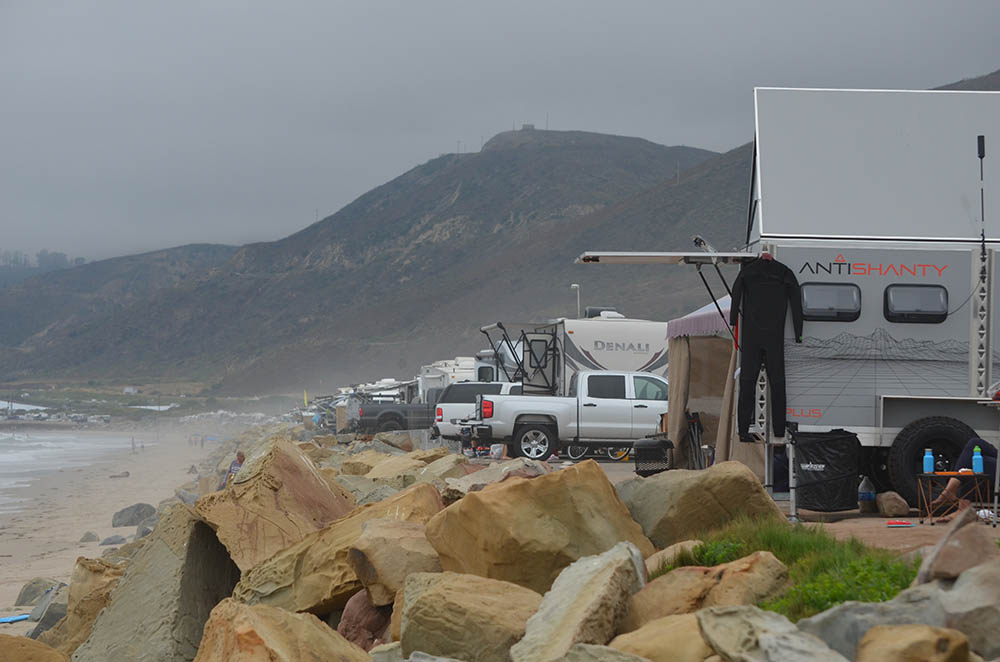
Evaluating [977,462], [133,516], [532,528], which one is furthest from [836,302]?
[133,516]

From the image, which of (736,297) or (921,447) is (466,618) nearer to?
(736,297)

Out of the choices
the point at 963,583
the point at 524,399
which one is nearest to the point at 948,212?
the point at 963,583

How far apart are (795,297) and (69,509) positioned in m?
20.7

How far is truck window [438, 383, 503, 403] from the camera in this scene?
2688 centimetres

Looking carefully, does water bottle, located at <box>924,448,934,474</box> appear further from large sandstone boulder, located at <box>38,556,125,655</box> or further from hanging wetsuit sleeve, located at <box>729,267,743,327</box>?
large sandstone boulder, located at <box>38,556,125,655</box>

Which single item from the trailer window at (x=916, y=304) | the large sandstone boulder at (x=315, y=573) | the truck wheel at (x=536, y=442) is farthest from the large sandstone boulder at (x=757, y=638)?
the truck wheel at (x=536, y=442)

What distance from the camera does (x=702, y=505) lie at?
297 inches

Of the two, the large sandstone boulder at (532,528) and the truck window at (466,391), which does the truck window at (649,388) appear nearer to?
the truck window at (466,391)

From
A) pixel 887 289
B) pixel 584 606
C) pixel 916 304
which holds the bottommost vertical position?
pixel 584 606

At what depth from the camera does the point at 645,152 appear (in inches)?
7657

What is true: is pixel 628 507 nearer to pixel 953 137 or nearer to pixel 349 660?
pixel 349 660

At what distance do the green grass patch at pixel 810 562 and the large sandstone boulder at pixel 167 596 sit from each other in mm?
3184

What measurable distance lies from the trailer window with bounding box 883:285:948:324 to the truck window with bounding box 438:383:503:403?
1592cm

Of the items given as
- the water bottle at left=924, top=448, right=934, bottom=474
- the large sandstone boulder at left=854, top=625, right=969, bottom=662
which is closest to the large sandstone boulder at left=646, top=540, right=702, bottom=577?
the large sandstone boulder at left=854, top=625, right=969, bottom=662
